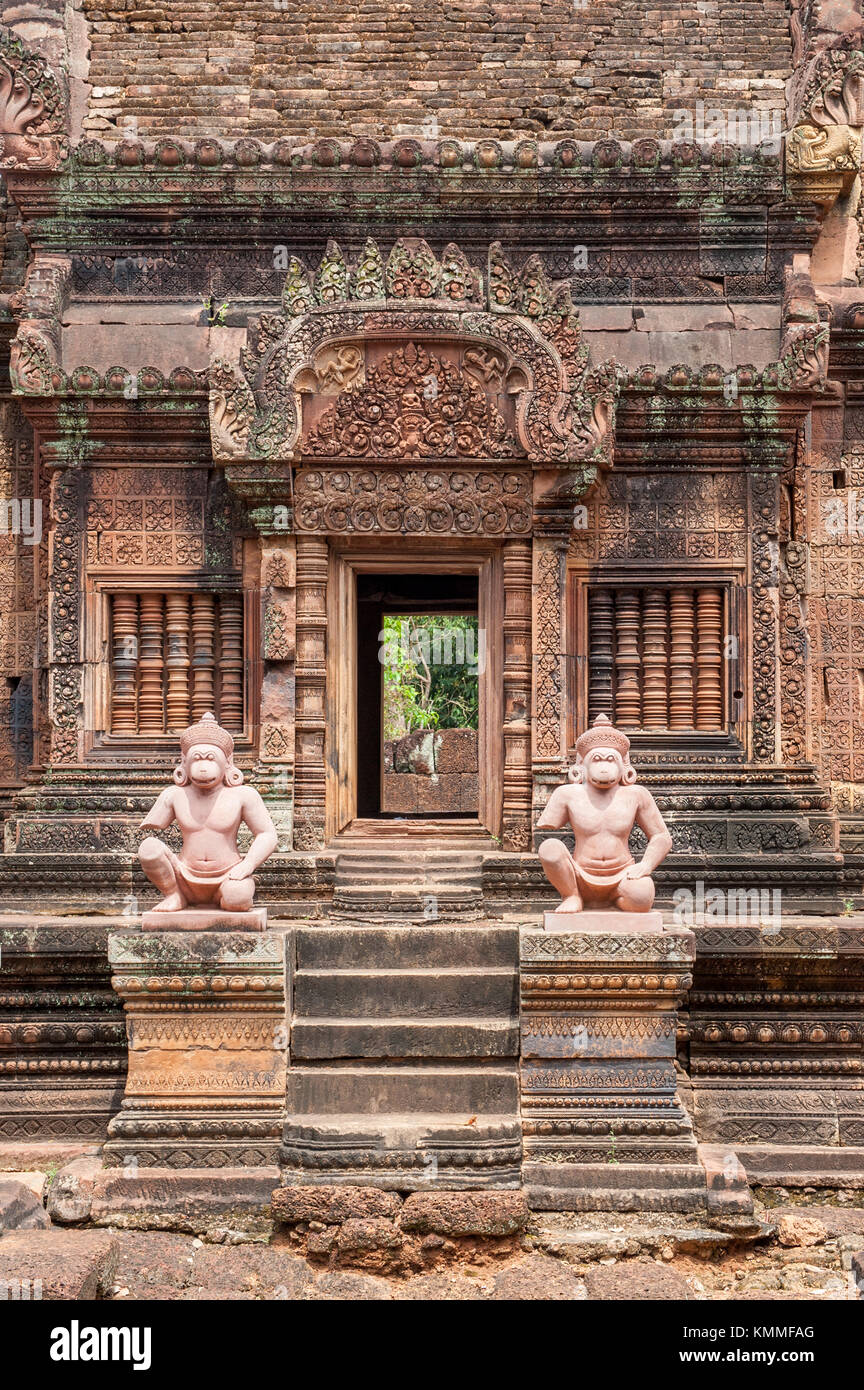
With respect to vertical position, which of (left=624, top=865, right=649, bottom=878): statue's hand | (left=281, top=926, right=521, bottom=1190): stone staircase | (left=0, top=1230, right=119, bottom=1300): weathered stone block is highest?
(left=624, top=865, right=649, bottom=878): statue's hand

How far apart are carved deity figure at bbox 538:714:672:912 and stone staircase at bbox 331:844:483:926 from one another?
1.40 m

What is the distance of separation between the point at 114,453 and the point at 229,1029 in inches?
157

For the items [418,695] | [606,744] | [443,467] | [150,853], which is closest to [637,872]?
[606,744]

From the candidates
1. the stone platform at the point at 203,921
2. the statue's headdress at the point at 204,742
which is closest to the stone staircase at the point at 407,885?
the stone platform at the point at 203,921

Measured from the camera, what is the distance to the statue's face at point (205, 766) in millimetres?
7703

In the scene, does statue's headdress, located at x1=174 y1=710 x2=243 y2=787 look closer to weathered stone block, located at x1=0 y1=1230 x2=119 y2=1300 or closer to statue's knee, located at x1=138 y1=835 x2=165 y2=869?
statue's knee, located at x1=138 y1=835 x2=165 y2=869

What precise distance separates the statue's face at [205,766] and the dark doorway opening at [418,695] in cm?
250

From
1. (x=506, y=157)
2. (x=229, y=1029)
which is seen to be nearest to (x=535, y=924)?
(x=229, y=1029)

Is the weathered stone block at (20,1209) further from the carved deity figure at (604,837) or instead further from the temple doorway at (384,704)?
the temple doorway at (384,704)

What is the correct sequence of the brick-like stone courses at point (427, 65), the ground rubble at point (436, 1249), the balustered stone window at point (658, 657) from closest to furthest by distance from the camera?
the ground rubble at point (436, 1249) < the balustered stone window at point (658, 657) < the brick-like stone courses at point (427, 65)

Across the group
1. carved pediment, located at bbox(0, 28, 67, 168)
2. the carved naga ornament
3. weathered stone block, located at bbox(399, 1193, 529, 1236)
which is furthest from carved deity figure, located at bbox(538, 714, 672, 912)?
carved pediment, located at bbox(0, 28, 67, 168)

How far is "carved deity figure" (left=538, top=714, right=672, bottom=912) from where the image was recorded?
299 inches

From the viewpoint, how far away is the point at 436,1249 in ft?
22.7

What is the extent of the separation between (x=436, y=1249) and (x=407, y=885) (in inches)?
106
